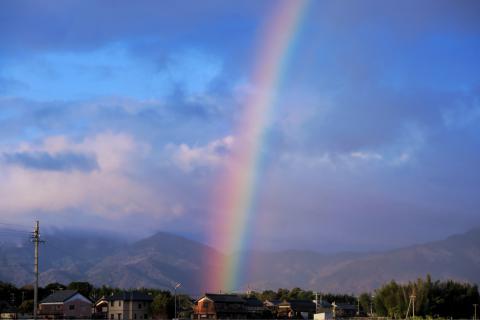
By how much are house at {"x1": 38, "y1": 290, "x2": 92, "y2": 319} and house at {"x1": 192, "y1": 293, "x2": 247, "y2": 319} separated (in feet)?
106

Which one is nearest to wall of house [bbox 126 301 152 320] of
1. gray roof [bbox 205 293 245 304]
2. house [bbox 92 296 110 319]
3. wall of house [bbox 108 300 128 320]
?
wall of house [bbox 108 300 128 320]

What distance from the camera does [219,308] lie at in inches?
6334

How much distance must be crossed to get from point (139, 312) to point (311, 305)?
68447 millimetres

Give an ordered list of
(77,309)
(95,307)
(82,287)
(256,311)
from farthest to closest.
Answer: (82,287), (256,311), (95,307), (77,309)

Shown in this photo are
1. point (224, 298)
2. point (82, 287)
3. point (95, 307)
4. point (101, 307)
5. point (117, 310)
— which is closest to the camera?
point (117, 310)

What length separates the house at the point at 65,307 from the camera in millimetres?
135250

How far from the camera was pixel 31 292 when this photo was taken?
589 ft

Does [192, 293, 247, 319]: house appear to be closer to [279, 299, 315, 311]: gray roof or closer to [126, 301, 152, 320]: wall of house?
[126, 301, 152, 320]: wall of house

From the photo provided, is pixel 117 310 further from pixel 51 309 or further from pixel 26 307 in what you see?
pixel 26 307

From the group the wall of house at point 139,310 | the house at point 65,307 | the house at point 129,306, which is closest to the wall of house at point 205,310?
the house at point 129,306

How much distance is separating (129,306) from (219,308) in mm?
25189

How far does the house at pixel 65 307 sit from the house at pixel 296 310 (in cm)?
6623

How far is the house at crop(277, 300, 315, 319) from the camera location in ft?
617

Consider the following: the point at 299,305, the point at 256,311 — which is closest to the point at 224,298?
the point at 256,311
